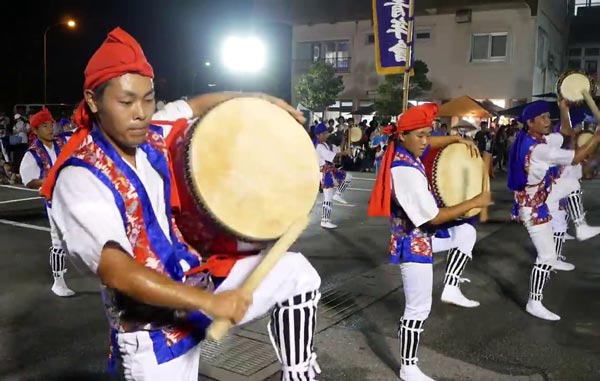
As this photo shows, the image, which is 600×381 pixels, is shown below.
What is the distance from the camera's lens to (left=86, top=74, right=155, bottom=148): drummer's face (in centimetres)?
183

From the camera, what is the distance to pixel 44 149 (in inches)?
239

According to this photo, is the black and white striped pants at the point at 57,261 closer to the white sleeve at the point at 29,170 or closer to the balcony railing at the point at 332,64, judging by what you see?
the white sleeve at the point at 29,170

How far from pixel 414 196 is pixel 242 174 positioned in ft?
6.31

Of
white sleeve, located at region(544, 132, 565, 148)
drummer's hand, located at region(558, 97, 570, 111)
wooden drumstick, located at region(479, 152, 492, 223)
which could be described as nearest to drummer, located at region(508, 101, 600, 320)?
white sleeve, located at region(544, 132, 565, 148)

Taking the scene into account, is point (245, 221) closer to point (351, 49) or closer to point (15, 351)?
point (15, 351)

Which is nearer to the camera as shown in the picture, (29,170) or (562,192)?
(29,170)

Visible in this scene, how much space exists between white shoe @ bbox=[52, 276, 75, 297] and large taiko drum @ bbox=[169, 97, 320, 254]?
4.34 metres

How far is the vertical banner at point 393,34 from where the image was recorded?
26.5 feet

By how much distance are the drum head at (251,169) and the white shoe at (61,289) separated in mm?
4561

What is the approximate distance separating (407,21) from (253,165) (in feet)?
22.1

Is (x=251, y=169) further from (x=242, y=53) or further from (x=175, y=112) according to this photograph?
(x=242, y=53)

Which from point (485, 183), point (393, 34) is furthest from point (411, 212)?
point (393, 34)

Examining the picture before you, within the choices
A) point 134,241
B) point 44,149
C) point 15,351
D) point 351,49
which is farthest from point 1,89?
point 134,241

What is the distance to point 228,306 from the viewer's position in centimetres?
166
